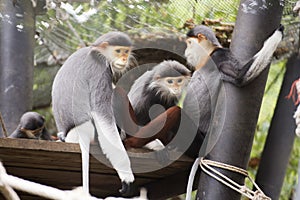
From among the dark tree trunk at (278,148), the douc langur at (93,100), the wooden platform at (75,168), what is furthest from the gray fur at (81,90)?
the dark tree trunk at (278,148)

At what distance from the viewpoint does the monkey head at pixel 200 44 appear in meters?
2.51

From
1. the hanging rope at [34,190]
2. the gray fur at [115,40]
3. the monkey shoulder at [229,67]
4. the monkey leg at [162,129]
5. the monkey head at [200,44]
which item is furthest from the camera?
the monkey head at [200,44]

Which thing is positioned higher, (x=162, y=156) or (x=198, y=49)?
(x=198, y=49)

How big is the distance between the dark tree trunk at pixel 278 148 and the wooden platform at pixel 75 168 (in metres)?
0.84

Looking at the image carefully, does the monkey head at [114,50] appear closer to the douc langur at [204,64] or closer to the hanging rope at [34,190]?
the douc langur at [204,64]

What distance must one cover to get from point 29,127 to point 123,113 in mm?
1020

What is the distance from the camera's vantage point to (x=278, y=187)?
322 cm

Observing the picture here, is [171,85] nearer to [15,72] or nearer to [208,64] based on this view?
[208,64]

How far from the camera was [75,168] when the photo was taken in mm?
2289

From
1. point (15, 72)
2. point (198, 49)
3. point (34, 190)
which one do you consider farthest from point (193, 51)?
point (34, 190)

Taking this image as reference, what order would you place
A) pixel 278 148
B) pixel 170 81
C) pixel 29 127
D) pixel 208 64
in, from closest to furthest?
pixel 208 64 → pixel 170 81 → pixel 29 127 → pixel 278 148

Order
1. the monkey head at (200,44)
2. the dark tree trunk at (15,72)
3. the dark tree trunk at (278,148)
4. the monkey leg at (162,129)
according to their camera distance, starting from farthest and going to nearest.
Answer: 1. the dark tree trunk at (278,148)
2. the dark tree trunk at (15,72)
3. the monkey head at (200,44)
4. the monkey leg at (162,129)

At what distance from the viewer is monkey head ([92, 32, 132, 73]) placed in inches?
91.4

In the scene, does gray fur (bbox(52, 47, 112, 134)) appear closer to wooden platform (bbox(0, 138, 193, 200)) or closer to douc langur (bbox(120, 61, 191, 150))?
wooden platform (bbox(0, 138, 193, 200))
